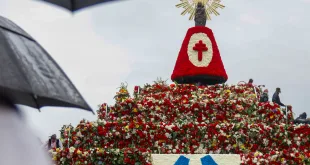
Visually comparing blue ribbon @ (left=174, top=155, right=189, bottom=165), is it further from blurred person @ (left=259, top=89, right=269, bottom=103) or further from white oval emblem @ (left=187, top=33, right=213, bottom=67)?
white oval emblem @ (left=187, top=33, right=213, bottom=67)

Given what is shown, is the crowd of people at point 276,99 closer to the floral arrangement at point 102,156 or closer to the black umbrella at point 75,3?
the floral arrangement at point 102,156

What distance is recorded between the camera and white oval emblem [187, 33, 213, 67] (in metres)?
20.4

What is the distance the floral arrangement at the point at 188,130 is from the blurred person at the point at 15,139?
Answer: 9.39 meters

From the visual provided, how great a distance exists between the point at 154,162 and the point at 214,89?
6.13 metres

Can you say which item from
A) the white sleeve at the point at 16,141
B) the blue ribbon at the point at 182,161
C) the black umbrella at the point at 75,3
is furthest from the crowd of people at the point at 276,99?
the white sleeve at the point at 16,141

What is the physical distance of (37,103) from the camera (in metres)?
2.55

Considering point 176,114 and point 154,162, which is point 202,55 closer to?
point 176,114

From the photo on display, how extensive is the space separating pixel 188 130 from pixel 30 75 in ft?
36.4

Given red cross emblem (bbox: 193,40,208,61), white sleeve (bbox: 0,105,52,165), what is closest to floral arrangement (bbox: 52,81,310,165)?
red cross emblem (bbox: 193,40,208,61)

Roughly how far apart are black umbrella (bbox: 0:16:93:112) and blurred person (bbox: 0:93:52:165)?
2.1 inches

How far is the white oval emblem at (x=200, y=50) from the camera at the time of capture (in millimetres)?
20422

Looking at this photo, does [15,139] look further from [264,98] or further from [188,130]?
[264,98]

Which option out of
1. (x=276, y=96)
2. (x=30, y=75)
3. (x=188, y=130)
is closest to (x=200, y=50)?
(x=276, y=96)

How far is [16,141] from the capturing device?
233 cm
